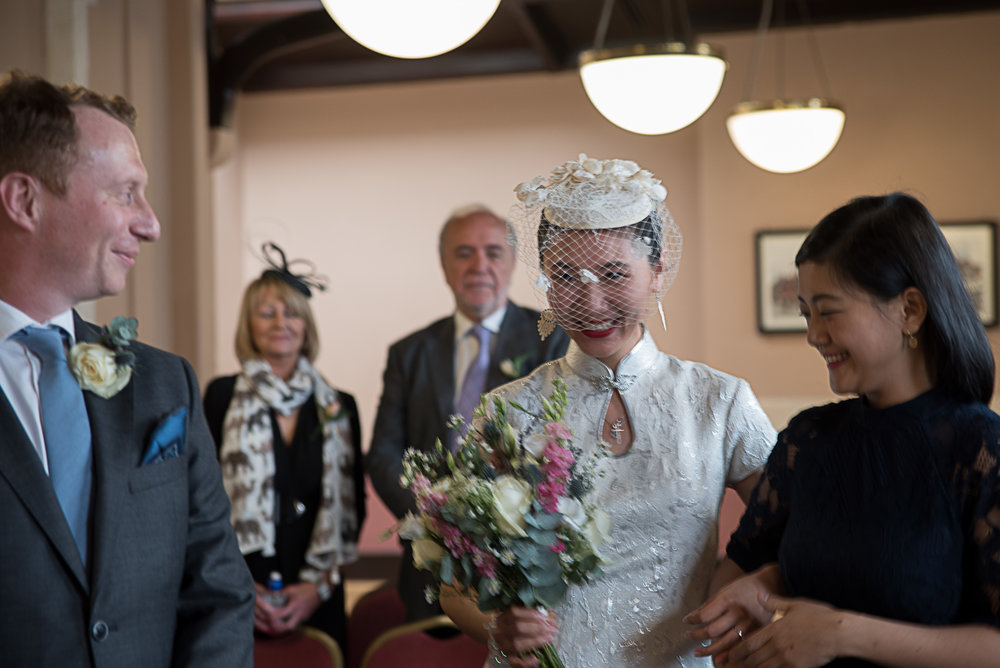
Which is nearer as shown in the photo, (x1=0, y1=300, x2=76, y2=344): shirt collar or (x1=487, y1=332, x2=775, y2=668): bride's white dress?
Result: (x1=0, y1=300, x2=76, y2=344): shirt collar

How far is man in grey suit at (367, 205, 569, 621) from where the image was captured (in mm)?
3701

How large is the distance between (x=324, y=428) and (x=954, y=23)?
577cm

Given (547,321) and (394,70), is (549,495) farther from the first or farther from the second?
(394,70)

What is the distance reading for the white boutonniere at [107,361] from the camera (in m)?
1.85

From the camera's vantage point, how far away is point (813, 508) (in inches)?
72.3

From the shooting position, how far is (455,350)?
12.6ft

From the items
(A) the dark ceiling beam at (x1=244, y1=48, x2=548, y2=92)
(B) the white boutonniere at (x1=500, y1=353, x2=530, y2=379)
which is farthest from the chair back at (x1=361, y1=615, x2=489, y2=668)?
(A) the dark ceiling beam at (x1=244, y1=48, x2=548, y2=92)

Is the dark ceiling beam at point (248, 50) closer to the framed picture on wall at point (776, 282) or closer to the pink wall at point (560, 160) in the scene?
the pink wall at point (560, 160)

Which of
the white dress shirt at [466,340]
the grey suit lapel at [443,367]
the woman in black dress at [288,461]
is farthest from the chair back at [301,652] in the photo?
the white dress shirt at [466,340]

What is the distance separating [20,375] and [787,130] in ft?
13.9

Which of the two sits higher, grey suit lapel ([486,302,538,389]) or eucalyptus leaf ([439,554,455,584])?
grey suit lapel ([486,302,538,389])

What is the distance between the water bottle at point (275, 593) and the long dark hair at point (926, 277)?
8.14 ft

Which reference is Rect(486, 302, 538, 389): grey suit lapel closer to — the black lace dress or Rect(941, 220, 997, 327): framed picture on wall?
the black lace dress

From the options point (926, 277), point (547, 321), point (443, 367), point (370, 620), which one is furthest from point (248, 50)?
point (926, 277)
